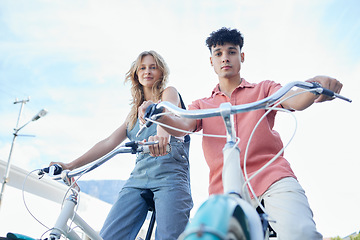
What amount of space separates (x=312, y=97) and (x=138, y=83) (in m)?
1.68

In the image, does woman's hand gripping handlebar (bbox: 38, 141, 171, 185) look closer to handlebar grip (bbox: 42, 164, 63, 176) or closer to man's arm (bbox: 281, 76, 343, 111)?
handlebar grip (bbox: 42, 164, 63, 176)

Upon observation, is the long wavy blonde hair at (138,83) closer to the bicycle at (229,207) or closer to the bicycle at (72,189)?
the bicycle at (72,189)

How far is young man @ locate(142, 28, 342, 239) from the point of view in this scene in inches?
66.8

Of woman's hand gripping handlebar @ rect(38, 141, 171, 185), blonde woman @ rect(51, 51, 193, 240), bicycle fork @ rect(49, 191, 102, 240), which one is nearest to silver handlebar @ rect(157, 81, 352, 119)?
woman's hand gripping handlebar @ rect(38, 141, 171, 185)

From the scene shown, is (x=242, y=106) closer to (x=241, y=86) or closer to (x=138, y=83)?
(x=241, y=86)

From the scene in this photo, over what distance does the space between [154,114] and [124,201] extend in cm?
121

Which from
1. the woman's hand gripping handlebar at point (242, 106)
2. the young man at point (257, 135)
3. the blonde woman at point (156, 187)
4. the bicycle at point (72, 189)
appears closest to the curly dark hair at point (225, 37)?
the young man at point (257, 135)

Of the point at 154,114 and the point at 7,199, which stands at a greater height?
the point at 154,114

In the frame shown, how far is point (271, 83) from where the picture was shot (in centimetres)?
238

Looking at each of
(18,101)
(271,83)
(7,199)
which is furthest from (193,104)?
(18,101)

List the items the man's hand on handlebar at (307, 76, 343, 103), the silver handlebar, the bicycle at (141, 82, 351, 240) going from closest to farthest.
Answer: the bicycle at (141, 82, 351, 240) < the silver handlebar < the man's hand on handlebar at (307, 76, 343, 103)

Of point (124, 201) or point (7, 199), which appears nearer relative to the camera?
point (124, 201)

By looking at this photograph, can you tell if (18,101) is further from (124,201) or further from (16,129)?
(124,201)

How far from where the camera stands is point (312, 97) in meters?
1.89
